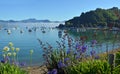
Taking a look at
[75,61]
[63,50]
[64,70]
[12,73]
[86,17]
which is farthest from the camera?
[86,17]

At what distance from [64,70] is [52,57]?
5.28ft

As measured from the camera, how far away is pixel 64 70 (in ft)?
29.9

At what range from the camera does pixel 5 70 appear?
23.7 ft

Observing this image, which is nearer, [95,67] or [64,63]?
[95,67]

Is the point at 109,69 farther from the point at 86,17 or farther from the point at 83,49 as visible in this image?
the point at 86,17

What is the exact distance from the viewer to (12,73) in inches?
276

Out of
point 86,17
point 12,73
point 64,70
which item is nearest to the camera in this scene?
point 12,73

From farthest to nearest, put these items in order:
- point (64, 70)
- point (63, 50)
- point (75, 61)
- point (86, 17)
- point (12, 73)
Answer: point (86, 17)
point (63, 50)
point (75, 61)
point (64, 70)
point (12, 73)

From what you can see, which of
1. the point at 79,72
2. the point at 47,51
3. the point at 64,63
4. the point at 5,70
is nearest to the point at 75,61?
the point at 64,63

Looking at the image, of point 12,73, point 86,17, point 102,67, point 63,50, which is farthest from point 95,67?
point 86,17

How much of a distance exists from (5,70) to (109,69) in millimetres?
2231

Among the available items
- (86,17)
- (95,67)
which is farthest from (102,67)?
(86,17)

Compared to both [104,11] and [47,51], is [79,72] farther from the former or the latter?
[104,11]

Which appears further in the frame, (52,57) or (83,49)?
(52,57)
